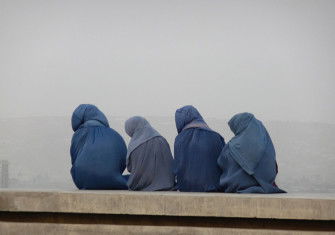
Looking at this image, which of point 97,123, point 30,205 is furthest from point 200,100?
point 30,205

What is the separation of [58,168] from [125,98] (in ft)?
5.28

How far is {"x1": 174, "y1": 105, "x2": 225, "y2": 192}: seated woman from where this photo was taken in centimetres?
591

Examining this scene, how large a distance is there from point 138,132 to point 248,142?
1010 millimetres

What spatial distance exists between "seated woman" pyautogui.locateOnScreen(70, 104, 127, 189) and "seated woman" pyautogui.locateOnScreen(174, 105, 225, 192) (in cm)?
47

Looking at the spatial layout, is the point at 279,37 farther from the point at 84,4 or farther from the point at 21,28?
the point at 21,28

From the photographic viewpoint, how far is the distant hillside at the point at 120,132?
37.0 ft

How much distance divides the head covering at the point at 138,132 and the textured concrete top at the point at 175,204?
1.59 meters

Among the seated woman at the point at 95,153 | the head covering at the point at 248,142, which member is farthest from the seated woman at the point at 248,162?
the seated woman at the point at 95,153

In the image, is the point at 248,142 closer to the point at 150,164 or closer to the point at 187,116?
the point at 187,116

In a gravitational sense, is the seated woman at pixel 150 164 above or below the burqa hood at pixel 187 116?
below

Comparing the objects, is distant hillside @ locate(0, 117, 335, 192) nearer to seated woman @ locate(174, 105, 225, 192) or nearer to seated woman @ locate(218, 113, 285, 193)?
seated woman @ locate(174, 105, 225, 192)

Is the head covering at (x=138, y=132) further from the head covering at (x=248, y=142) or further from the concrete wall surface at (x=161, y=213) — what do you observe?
the concrete wall surface at (x=161, y=213)

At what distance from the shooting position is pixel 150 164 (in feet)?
20.0

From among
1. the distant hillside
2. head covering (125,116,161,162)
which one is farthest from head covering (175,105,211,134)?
the distant hillside
